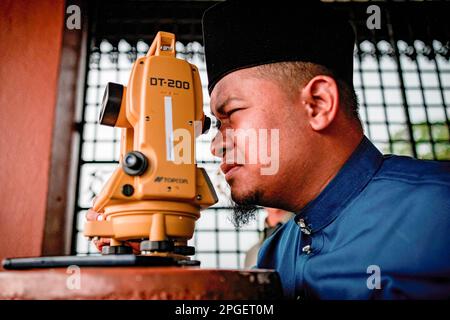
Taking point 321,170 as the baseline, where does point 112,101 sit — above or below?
above

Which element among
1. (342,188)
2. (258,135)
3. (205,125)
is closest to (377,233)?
(342,188)

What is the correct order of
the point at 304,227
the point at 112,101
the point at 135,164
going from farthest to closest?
the point at 304,227 < the point at 112,101 < the point at 135,164

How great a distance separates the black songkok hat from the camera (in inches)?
44.2

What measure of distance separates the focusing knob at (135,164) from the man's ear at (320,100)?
50 cm

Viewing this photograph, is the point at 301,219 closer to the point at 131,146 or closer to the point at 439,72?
the point at 131,146

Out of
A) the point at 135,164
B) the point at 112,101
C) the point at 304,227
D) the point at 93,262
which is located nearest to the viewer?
the point at 93,262

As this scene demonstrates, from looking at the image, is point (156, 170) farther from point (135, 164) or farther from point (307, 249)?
point (307, 249)

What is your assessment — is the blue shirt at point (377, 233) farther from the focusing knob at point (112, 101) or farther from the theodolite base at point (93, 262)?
the focusing knob at point (112, 101)

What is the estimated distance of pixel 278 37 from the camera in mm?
1125

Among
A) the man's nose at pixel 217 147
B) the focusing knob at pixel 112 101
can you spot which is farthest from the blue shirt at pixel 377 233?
the focusing knob at pixel 112 101

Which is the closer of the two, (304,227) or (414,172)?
(414,172)

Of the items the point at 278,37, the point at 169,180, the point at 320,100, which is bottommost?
the point at 169,180

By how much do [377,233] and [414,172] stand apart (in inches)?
8.4

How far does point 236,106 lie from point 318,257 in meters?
0.46
